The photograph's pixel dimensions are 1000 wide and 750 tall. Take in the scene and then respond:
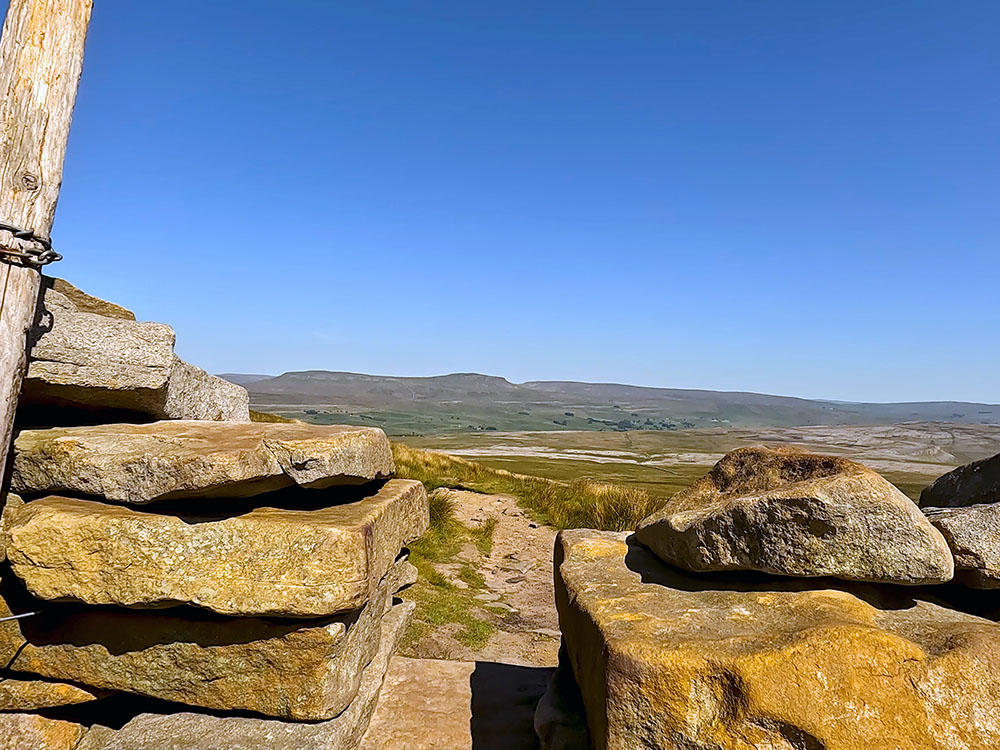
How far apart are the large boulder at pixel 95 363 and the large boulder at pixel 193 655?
A: 151 centimetres

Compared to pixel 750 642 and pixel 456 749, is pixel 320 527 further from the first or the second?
pixel 750 642

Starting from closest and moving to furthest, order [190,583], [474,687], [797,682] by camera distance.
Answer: [797,682], [190,583], [474,687]

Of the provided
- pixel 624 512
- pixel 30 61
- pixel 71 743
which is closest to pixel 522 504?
pixel 624 512

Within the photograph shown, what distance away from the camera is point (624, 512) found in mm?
14531

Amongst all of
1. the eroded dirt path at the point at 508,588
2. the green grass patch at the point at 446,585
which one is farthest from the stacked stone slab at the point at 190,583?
the green grass patch at the point at 446,585

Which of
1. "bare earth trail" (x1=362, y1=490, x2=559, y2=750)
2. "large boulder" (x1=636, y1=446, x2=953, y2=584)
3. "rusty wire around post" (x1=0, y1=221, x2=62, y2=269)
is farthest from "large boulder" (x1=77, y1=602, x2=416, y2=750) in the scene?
"rusty wire around post" (x1=0, y1=221, x2=62, y2=269)

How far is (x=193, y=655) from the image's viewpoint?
14.4ft

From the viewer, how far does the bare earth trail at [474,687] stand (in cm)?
509

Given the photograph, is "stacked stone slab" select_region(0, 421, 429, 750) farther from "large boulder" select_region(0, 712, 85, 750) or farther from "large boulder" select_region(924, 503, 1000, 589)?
"large boulder" select_region(924, 503, 1000, 589)

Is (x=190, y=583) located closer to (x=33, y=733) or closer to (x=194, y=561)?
(x=194, y=561)

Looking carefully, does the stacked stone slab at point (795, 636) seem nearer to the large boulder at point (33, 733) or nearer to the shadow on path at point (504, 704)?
the shadow on path at point (504, 704)

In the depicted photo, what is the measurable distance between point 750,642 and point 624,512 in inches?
441

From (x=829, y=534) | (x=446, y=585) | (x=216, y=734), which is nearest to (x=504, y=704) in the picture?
(x=216, y=734)

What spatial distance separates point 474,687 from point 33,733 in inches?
134
